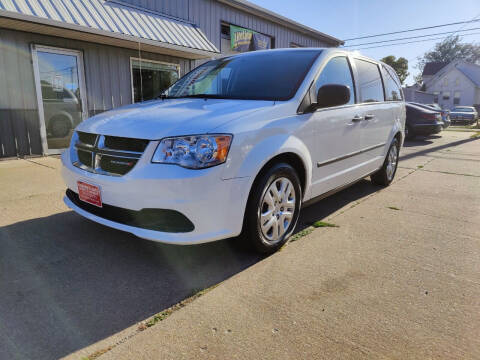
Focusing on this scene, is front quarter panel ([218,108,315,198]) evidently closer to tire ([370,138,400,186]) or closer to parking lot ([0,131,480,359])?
parking lot ([0,131,480,359])

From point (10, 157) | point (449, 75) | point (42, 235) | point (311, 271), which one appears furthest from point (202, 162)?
point (449, 75)

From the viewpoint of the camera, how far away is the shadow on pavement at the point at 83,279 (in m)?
1.85

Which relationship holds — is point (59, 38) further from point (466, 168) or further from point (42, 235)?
point (466, 168)

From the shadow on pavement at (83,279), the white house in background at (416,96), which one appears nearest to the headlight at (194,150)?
the shadow on pavement at (83,279)

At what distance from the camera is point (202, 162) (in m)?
2.25

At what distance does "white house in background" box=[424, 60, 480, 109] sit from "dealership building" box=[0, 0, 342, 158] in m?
47.5

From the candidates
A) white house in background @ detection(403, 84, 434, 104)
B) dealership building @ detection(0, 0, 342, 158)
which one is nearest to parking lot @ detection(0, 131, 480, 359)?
dealership building @ detection(0, 0, 342, 158)

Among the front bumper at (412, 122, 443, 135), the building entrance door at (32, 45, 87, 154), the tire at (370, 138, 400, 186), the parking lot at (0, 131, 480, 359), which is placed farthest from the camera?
the front bumper at (412, 122, 443, 135)

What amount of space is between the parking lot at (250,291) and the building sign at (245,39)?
30.8ft

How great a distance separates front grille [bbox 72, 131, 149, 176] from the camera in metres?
2.37

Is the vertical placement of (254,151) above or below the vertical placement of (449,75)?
below

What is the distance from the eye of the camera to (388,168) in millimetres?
5137

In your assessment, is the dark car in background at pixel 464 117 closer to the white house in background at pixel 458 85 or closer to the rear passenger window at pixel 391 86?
the white house in background at pixel 458 85

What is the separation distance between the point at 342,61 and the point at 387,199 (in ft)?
6.40
